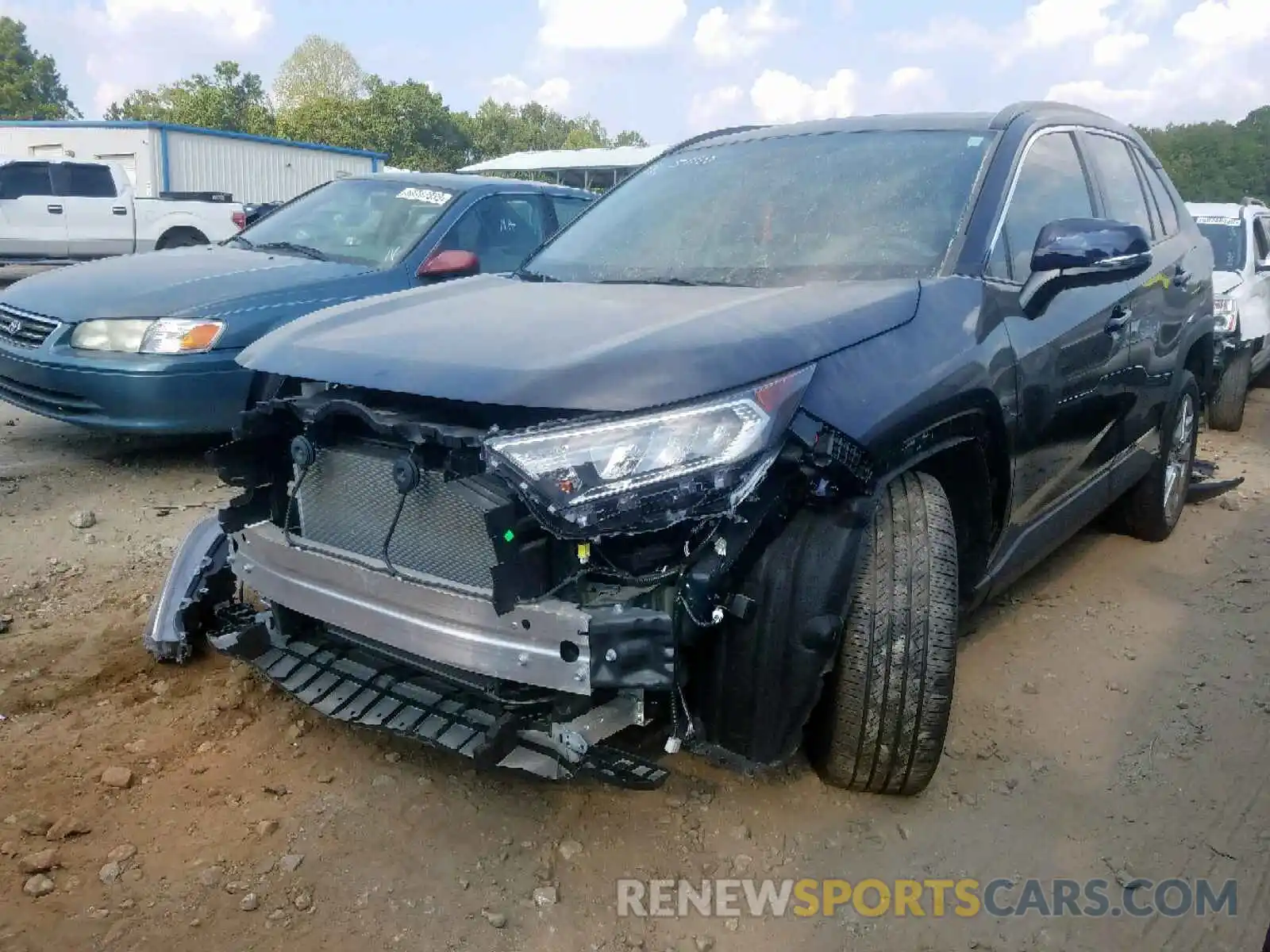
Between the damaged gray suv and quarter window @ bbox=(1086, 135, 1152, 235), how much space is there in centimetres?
65

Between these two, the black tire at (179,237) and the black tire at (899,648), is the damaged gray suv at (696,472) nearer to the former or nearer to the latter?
the black tire at (899,648)

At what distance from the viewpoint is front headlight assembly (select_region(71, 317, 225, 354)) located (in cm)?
497

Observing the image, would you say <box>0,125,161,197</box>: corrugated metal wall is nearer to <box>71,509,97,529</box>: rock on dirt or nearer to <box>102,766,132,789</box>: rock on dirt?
<box>71,509,97,529</box>: rock on dirt

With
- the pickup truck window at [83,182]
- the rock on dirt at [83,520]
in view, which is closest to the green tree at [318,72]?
the pickup truck window at [83,182]

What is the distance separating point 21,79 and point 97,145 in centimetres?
2933

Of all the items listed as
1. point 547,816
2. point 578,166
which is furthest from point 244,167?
point 547,816

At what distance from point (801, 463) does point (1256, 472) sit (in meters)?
5.61

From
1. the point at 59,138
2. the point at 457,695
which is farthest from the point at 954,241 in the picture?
the point at 59,138

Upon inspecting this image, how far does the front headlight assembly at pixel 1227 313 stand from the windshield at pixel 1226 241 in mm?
606

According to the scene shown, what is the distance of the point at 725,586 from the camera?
7.11ft

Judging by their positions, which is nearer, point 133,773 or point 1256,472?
point 133,773

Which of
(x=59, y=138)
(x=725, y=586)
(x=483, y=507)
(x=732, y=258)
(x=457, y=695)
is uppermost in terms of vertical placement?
(x=59, y=138)

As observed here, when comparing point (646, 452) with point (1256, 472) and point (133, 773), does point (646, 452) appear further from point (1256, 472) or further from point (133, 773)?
point (1256, 472)

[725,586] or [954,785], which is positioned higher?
[725,586]
